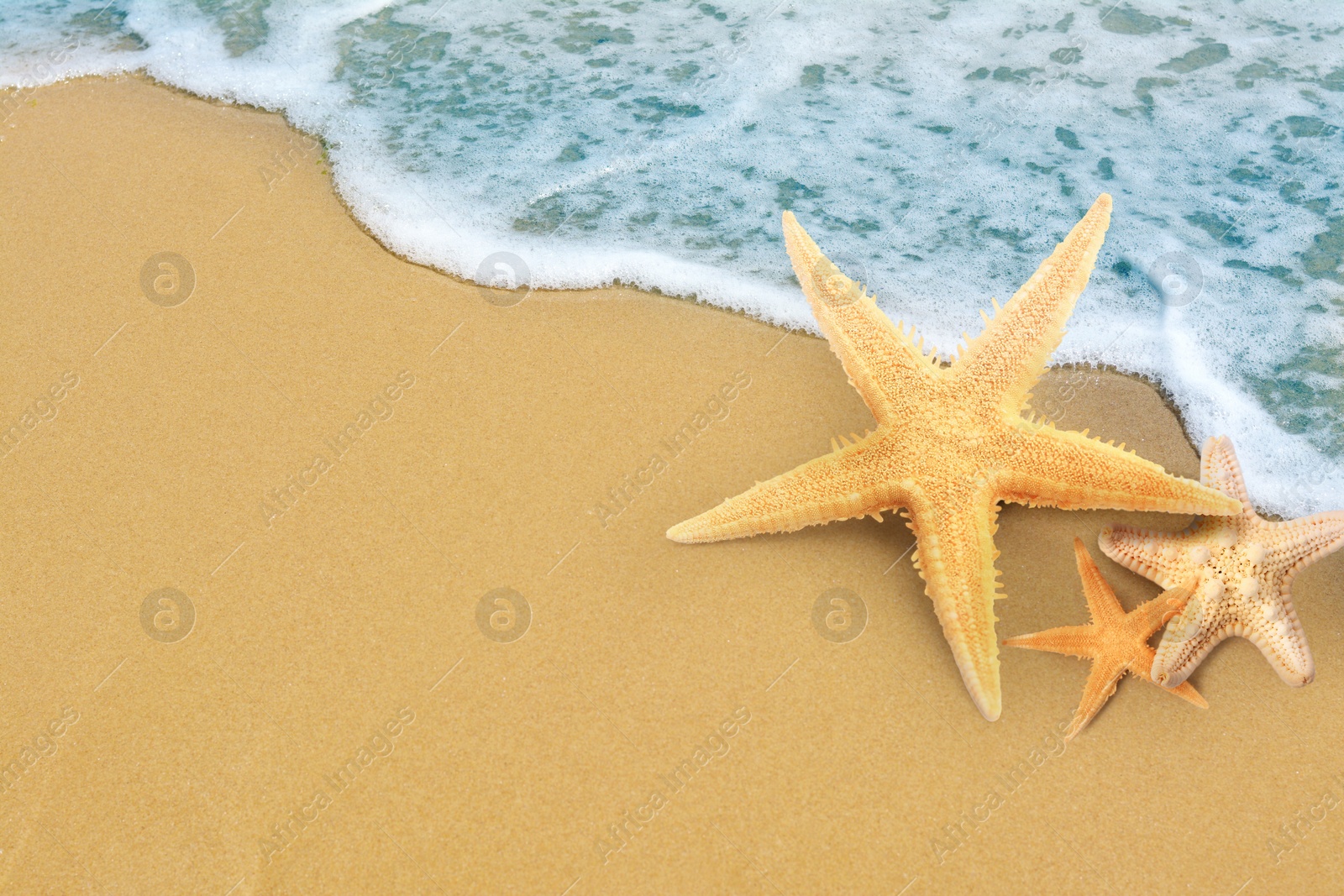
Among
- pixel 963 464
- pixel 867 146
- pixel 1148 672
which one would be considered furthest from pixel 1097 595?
pixel 867 146

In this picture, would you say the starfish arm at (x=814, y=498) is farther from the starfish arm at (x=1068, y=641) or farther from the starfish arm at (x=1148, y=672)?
the starfish arm at (x=1148, y=672)

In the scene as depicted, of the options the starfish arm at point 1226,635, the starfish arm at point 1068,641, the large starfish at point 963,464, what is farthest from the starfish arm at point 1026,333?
the starfish arm at point 1226,635

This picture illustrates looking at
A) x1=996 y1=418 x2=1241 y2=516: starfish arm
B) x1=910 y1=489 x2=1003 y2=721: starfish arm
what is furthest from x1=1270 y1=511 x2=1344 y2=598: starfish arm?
x1=910 y1=489 x2=1003 y2=721: starfish arm

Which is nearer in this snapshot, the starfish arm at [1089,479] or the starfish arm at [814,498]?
the starfish arm at [1089,479]

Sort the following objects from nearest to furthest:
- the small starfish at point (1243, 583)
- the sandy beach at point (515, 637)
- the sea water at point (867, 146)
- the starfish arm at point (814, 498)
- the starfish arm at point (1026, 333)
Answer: the sandy beach at point (515, 637)
the small starfish at point (1243, 583)
the starfish arm at point (814, 498)
the starfish arm at point (1026, 333)
the sea water at point (867, 146)

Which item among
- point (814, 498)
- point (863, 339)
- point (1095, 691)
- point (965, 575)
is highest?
point (863, 339)

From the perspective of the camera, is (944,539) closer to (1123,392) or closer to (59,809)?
(1123,392)

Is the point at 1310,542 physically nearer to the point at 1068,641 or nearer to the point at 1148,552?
the point at 1148,552
